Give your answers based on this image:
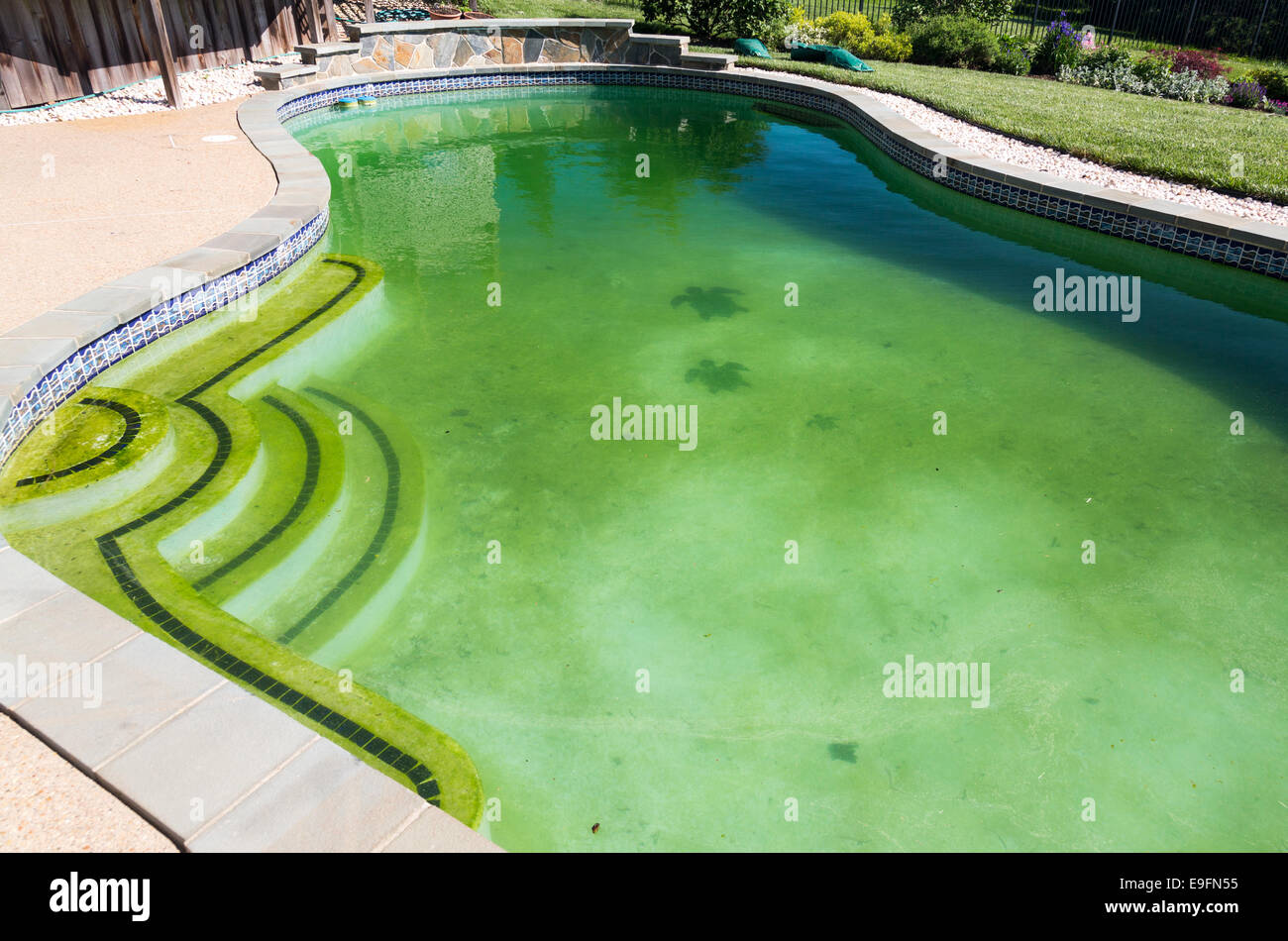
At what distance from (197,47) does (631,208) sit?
398 inches

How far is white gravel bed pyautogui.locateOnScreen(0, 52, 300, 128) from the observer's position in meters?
12.7

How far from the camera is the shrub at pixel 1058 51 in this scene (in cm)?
1831

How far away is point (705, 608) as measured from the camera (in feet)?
16.4

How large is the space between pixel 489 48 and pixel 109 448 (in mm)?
15180

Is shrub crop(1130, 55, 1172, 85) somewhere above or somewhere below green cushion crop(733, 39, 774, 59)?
below

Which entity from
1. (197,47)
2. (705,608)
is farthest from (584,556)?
(197,47)

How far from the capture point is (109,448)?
5695mm

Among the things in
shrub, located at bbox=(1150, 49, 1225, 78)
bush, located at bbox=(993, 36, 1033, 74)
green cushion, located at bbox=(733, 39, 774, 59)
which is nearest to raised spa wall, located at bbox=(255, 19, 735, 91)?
green cushion, located at bbox=(733, 39, 774, 59)

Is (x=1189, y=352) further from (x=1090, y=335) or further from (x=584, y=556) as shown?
(x=584, y=556)

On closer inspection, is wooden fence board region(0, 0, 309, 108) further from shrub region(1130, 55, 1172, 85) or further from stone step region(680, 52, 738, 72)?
shrub region(1130, 55, 1172, 85)

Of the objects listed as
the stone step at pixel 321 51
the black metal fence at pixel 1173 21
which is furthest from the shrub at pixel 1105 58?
the stone step at pixel 321 51

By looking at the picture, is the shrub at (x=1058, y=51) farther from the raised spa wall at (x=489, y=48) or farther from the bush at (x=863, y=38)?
the raised spa wall at (x=489, y=48)

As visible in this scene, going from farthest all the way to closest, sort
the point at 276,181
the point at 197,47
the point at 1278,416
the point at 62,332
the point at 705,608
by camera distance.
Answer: the point at 197,47, the point at 276,181, the point at 1278,416, the point at 62,332, the point at 705,608

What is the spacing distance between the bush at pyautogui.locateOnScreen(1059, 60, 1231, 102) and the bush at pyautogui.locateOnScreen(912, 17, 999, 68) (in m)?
1.88
